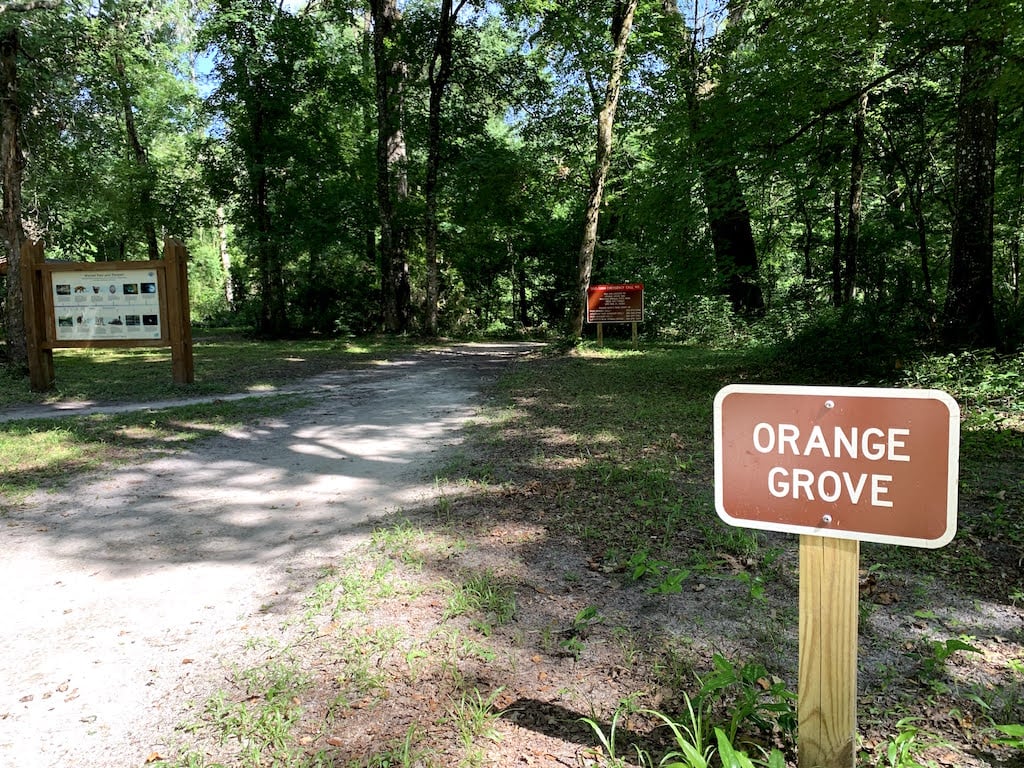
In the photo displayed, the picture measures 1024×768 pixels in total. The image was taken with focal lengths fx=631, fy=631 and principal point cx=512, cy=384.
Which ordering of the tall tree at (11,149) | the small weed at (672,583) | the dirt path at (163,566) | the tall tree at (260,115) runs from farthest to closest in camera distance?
1. the tall tree at (260,115)
2. the tall tree at (11,149)
3. the small weed at (672,583)
4. the dirt path at (163,566)

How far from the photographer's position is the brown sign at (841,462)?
152cm

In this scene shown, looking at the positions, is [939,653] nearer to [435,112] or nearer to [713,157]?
[713,157]

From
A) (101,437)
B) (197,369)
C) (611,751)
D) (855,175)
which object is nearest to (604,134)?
(855,175)

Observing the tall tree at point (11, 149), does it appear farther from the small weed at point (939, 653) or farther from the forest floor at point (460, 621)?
the small weed at point (939, 653)

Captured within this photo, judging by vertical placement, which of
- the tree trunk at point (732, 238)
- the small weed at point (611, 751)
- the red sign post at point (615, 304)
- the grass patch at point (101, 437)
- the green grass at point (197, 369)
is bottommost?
the small weed at point (611, 751)

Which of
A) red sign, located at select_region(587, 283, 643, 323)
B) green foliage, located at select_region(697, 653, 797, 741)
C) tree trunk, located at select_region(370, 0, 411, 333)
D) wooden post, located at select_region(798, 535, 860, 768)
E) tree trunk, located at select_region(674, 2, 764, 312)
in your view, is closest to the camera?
wooden post, located at select_region(798, 535, 860, 768)

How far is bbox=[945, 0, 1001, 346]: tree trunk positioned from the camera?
27.1 feet

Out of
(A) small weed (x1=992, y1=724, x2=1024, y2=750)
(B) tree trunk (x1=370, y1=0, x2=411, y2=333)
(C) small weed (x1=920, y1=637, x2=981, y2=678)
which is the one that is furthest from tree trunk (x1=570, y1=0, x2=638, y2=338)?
(A) small weed (x1=992, y1=724, x2=1024, y2=750)

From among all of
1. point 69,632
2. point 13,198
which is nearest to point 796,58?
point 69,632

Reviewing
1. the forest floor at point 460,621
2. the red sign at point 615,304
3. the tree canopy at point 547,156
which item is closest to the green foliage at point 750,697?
the forest floor at point 460,621

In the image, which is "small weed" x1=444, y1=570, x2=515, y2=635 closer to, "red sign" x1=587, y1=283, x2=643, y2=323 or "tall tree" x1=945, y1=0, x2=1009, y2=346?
"tall tree" x1=945, y1=0, x2=1009, y2=346

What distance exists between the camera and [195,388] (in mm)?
10312

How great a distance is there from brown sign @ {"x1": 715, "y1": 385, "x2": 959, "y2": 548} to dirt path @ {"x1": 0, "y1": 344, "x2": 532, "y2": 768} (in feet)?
7.15

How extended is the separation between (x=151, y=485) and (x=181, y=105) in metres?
26.6
